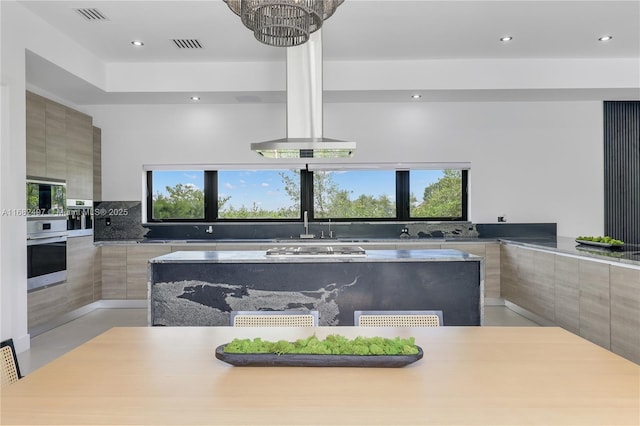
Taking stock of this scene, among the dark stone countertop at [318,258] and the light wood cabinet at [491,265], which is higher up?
the dark stone countertop at [318,258]

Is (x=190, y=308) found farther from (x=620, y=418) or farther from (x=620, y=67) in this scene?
(x=620, y=67)

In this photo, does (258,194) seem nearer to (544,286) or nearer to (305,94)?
(305,94)

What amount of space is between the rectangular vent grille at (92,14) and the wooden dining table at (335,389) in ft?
10.9

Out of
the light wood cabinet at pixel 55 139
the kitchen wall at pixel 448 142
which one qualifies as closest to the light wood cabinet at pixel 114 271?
the kitchen wall at pixel 448 142

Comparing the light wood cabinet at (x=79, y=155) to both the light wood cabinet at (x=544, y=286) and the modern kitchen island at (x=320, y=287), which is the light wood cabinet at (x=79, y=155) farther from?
the light wood cabinet at (x=544, y=286)

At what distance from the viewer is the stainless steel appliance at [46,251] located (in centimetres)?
399

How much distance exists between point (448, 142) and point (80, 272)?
201 inches

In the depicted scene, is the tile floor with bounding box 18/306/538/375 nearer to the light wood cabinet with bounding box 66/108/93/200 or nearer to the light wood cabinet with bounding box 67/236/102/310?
the light wood cabinet with bounding box 67/236/102/310

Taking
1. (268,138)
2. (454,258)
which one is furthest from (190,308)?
(268,138)

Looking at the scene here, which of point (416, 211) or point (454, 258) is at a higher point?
point (416, 211)

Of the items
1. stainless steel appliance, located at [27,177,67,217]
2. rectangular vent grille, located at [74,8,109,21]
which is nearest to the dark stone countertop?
stainless steel appliance, located at [27,177,67,217]

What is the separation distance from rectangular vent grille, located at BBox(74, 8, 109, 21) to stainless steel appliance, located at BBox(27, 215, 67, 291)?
78.9 inches

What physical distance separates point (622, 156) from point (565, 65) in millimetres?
1735

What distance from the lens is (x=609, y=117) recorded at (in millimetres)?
5750
